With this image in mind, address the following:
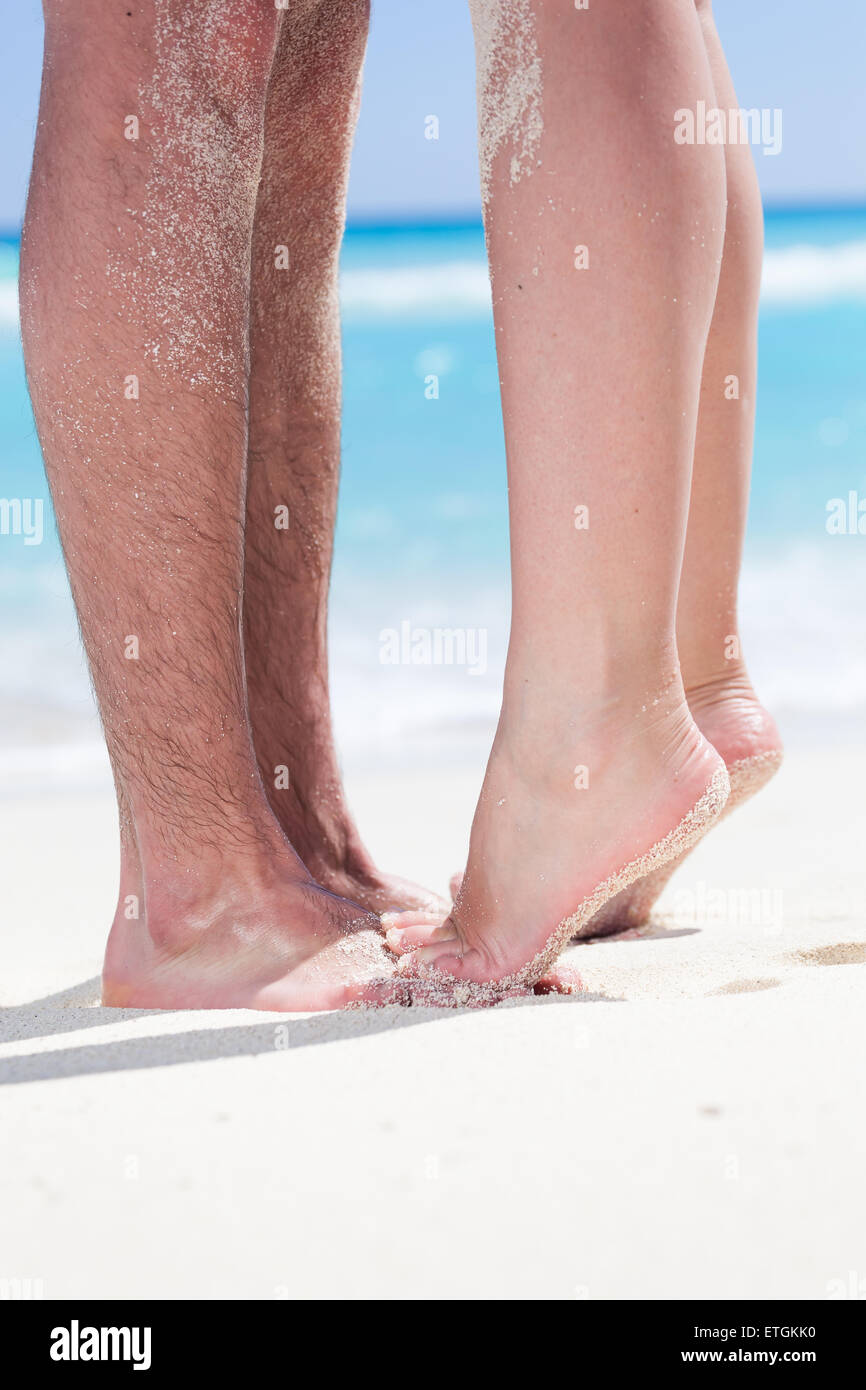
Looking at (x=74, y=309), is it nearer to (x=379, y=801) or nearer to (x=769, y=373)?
(x=379, y=801)

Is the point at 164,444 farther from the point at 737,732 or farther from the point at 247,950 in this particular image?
the point at 737,732

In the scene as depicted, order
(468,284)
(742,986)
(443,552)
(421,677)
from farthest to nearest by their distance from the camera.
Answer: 1. (468,284)
2. (443,552)
3. (421,677)
4. (742,986)

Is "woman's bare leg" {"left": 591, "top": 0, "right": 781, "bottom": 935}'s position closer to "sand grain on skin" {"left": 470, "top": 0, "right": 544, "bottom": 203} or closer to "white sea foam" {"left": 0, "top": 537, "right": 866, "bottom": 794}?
"sand grain on skin" {"left": 470, "top": 0, "right": 544, "bottom": 203}

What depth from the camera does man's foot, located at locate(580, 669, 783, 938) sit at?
146 cm

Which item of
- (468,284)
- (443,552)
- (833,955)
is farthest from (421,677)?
(468,284)

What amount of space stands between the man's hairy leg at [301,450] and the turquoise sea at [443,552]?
0.06 m

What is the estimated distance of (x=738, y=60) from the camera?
53.0 ft

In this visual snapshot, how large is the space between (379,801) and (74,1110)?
7.20 ft

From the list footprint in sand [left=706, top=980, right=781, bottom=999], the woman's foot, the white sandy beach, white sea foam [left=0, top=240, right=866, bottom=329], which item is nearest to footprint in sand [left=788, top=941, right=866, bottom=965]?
footprint in sand [left=706, top=980, right=781, bottom=999]

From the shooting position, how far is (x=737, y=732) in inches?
57.7

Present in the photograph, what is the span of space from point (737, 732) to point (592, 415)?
54cm

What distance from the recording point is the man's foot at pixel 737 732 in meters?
1.46
